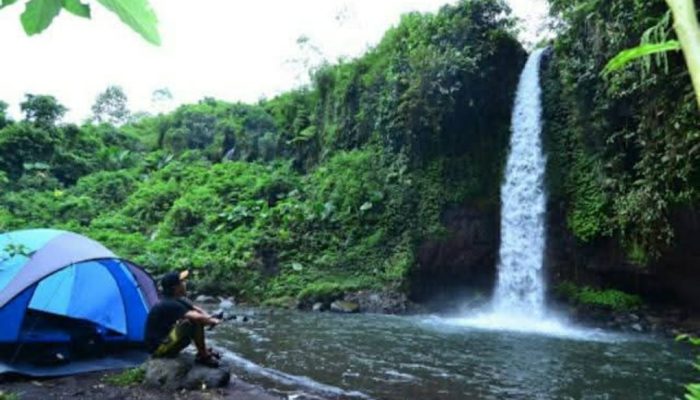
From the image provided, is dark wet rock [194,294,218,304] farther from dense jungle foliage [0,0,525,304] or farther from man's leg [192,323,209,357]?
man's leg [192,323,209,357]

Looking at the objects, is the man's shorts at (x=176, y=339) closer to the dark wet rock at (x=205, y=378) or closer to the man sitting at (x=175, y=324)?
the man sitting at (x=175, y=324)

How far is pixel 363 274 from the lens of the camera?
1628 centimetres

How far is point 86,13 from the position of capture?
3.10 ft

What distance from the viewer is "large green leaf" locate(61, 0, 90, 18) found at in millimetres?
937

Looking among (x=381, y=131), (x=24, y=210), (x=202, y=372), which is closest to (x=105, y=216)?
(x=24, y=210)

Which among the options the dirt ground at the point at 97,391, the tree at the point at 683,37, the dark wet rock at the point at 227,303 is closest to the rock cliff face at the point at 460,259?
the dark wet rock at the point at 227,303

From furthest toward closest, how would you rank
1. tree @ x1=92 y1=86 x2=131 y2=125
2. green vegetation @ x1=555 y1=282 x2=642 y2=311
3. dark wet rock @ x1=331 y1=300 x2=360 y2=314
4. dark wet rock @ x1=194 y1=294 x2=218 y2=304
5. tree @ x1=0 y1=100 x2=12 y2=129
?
tree @ x1=92 y1=86 x2=131 y2=125
tree @ x1=0 y1=100 x2=12 y2=129
dark wet rock @ x1=194 y1=294 x2=218 y2=304
dark wet rock @ x1=331 y1=300 x2=360 y2=314
green vegetation @ x1=555 y1=282 x2=642 y2=311

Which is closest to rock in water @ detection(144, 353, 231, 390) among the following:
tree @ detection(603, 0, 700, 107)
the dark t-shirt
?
the dark t-shirt

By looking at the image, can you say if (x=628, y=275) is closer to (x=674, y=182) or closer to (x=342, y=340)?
(x=674, y=182)

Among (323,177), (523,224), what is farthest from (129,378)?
(323,177)

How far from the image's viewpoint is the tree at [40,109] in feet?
94.5

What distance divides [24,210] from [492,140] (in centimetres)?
1913

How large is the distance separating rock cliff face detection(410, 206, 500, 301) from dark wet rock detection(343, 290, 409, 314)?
80 cm

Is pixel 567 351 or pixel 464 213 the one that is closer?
pixel 567 351
